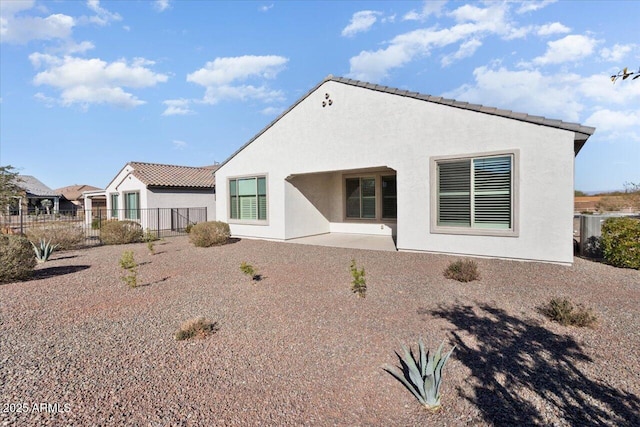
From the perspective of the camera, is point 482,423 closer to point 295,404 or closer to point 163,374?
point 295,404

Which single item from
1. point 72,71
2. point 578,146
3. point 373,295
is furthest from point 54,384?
point 72,71

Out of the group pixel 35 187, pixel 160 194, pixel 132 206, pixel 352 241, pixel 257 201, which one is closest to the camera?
pixel 352 241

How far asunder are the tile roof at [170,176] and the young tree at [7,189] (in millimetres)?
7722

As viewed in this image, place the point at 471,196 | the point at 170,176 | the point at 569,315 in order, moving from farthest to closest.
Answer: the point at 170,176, the point at 471,196, the point at 569,315

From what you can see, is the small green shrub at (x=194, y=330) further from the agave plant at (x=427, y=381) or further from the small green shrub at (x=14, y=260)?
the small green shrub at (x=14, y=260)

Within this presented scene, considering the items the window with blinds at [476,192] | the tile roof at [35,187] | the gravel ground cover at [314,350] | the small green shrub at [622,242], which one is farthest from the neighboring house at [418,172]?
the tile roof at [35,187]

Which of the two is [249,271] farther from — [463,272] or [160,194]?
[160,194]

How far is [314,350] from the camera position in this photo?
448cm

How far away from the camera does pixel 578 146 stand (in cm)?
931

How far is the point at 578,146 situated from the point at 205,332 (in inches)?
414

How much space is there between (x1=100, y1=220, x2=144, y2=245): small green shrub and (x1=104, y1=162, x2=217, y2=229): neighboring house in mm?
4564

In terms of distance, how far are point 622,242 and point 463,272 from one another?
15.5 ft

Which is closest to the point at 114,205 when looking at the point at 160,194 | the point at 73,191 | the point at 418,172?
the point at 160,194

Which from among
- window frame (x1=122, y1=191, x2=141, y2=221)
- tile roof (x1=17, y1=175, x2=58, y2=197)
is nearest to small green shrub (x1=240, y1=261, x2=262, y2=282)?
window frame (x1=122, y1=191, x2=141, y2=221)
